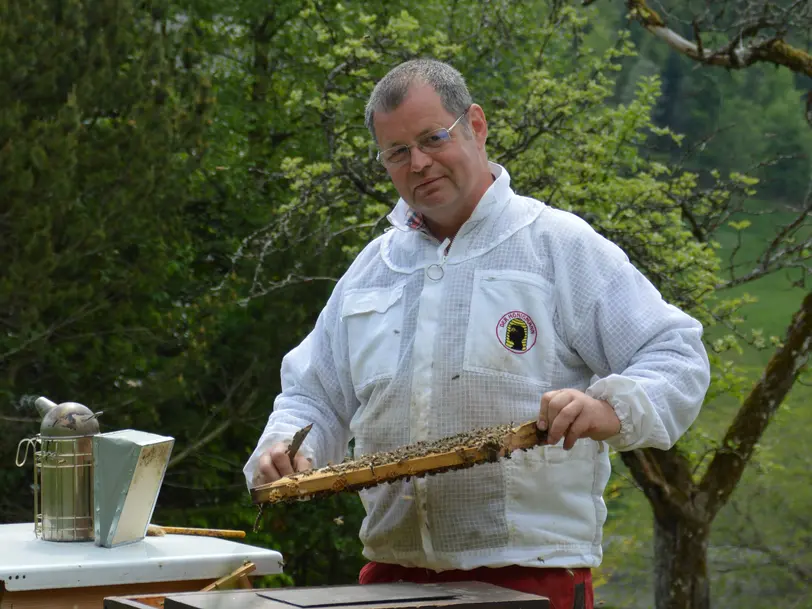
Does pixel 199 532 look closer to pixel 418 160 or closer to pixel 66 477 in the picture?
pixel 66 477

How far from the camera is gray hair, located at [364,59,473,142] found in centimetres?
292

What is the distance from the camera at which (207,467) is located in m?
8.93

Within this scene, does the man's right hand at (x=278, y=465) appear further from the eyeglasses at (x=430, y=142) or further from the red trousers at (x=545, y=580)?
the eyeglasses at (x=430, y=142)

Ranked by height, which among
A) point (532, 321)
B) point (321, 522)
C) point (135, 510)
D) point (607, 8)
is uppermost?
point (607, 8)

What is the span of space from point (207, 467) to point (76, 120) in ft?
9.85

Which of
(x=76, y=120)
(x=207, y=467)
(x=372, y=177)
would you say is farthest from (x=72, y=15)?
(x=207, y=467)

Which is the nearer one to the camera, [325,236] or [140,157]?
[140,157]

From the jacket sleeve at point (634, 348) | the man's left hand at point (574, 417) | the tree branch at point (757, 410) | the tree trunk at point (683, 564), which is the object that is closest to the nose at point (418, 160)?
the jacket sleeve at point (634, 348)

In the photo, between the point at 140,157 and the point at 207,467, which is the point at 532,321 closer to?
the point at 140,157

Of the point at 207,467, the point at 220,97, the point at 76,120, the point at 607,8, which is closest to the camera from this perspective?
the point at 76,120

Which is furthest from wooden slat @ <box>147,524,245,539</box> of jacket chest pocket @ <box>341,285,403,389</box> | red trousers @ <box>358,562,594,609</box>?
red trousers @ <box>358,562,594,609</box>

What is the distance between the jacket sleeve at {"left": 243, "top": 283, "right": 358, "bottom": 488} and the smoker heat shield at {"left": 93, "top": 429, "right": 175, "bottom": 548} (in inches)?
14.7

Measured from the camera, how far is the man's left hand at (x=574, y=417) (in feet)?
7.90

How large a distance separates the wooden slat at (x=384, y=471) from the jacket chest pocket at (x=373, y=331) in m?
0.37
